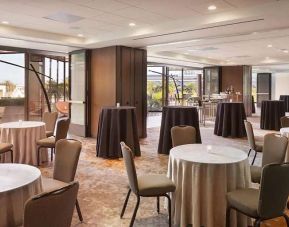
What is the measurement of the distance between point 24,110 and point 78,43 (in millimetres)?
3229

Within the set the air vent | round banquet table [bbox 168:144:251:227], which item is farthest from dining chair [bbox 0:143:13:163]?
round banquet table [bbox 168:144:251:227]

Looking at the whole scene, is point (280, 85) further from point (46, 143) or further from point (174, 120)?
point (46, 143)

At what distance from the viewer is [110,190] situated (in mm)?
4445

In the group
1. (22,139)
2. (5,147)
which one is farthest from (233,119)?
(5,147)

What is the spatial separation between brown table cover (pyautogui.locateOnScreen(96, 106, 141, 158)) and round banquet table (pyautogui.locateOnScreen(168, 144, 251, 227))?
3.33 metres

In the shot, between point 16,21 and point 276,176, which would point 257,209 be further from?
point 16,21

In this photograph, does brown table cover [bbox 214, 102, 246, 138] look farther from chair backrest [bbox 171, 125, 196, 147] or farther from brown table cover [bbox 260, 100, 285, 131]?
chair backrest [bbox 171, 125, 196, 147]

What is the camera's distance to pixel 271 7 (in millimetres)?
4934

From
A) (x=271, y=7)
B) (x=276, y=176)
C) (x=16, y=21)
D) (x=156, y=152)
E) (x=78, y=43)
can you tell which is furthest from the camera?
(x=78, y=43)

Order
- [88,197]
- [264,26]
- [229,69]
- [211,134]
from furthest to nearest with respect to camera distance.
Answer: [229,69], [211,134], [264,26], [88,197]

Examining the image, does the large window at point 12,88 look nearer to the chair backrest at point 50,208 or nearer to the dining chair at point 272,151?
the dining chair at point 272,151

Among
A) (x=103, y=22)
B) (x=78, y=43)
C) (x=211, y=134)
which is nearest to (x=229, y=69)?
(x=211, y=134)

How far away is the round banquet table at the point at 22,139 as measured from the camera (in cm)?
553

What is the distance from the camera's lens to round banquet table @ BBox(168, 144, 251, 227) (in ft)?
9.50
